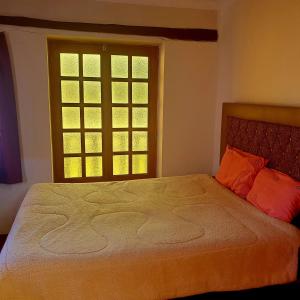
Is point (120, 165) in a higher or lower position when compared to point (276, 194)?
lower

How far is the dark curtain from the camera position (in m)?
2.81

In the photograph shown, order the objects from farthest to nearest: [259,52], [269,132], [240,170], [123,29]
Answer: [123,29], [259,52], [240,170], [269,132]

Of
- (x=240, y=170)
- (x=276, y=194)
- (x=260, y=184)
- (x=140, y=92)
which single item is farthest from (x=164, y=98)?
(x=276, y=194)

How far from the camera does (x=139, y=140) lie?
350 cm

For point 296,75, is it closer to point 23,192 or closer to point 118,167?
point 118,167

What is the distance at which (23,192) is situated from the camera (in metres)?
3.12

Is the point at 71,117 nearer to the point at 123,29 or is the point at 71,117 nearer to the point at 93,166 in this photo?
the point at 93,166

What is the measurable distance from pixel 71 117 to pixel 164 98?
3.41 ft

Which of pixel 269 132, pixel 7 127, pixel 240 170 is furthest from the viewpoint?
pixel 7 127

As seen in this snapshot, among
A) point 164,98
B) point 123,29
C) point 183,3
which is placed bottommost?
point 164,98

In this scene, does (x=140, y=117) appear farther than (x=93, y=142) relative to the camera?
Yes

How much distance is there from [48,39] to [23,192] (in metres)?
1.60

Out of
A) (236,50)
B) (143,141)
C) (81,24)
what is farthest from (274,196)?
(81,24)

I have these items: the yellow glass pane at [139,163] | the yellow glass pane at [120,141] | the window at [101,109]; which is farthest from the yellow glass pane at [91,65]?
the yellow glass pane at [139,163]
